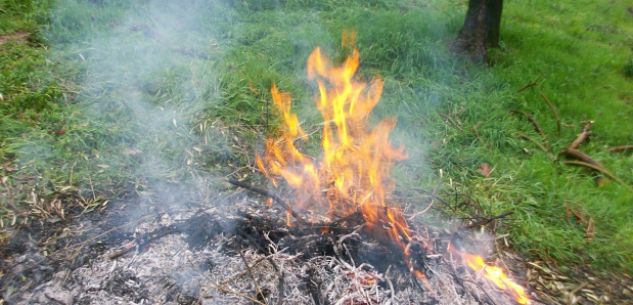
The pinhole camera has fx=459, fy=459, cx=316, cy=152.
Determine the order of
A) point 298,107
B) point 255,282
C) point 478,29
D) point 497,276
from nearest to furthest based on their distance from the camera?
point 255,282 < point 497,276 < point 298,107 < point 478,29

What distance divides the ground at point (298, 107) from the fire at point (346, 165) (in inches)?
7.5

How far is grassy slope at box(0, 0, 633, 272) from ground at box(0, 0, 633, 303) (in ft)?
0.06

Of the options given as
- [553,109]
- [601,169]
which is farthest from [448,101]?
[601,169]

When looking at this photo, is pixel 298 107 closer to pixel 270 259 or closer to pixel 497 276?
pixel 270 259

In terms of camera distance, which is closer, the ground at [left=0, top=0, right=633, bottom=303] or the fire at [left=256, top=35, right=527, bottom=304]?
the fire at [left=256, top=35, right=527, bottom=304]

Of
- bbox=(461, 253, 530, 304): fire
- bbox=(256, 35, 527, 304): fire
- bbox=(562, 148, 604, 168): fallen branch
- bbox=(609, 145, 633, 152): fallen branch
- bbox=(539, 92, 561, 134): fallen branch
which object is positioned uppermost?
bbox=(256, 35, 527, 304): fire

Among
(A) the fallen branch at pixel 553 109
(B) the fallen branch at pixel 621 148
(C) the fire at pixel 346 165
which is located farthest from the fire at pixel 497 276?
(B) the fallen branch at pixel 621 148

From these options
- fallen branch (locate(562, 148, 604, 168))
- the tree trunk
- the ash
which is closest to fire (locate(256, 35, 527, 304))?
the ash

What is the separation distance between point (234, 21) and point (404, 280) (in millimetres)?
5105

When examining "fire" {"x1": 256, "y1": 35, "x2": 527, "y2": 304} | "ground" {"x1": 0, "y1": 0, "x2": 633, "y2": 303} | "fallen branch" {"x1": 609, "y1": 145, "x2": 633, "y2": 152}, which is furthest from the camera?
"fallen branch" {"x1": 609, "y1": 145, "x2": 633, "y2": 152}

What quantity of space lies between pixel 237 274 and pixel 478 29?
489 centimetres

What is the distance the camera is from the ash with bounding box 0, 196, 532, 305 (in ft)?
9.55

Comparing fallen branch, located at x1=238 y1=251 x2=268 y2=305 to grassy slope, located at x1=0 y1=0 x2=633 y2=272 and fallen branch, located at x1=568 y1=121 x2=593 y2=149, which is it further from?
fallen branch, located at x1=568 y1=121 x2=593 y2=149

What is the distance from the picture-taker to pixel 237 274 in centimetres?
301
